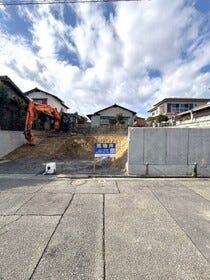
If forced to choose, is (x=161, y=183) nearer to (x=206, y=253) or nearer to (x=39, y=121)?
(x=206, y=253)

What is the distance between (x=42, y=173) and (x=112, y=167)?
128 inches

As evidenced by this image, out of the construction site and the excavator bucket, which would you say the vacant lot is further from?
the excavator bucket

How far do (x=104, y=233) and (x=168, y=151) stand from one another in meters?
5.43

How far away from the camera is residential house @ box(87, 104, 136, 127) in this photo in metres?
33.1

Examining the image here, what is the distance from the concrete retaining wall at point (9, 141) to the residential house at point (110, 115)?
1827 cm

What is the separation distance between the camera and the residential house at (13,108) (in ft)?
48.9

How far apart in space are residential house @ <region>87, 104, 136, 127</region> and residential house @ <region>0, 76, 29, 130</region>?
54.3 ft

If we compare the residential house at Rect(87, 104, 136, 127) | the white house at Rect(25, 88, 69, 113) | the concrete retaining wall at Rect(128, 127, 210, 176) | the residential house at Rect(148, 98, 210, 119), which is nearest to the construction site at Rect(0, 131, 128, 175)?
the concrete retaining wall at Rect(128, 127, 210, 176)

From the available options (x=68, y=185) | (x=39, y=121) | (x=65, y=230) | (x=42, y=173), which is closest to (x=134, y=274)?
(x=65, y=230)

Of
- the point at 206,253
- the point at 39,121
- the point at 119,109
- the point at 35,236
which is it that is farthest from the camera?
the point at 119,109

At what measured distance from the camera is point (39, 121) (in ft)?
70.3

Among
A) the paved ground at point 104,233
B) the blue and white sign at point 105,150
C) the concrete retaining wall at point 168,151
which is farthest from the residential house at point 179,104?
the paved ground at point 104,233

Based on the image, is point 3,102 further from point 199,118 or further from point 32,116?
point 199,118

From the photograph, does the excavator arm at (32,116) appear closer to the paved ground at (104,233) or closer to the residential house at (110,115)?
the paved ground at (104,233)
